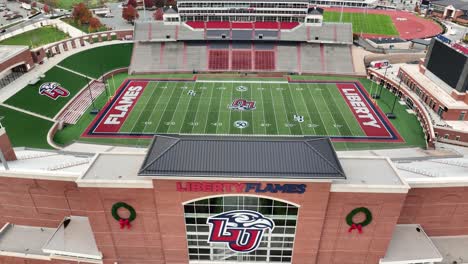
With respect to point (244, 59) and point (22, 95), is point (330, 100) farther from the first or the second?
point (22, 95)

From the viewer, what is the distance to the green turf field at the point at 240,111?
131 feet

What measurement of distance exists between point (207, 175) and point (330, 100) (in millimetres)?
35292

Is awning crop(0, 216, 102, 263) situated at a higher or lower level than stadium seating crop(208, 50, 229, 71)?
lower

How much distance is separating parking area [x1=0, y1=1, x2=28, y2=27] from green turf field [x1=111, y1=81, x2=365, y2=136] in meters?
56.5

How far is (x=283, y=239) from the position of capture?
19500 millimetres

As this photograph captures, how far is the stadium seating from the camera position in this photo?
57.0 meters

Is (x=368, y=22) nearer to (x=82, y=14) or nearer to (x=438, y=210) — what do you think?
(x=82, y=14)

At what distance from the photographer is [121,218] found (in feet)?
62.2

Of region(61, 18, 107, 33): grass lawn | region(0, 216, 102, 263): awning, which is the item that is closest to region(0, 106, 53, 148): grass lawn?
region(0, 216, 102, 263): awning

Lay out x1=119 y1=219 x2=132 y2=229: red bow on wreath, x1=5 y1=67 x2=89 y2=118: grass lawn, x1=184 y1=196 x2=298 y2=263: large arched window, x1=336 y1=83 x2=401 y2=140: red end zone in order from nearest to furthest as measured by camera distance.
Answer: x1=184 y1=196 x2=298 y2=263: large arched window, x1=119 y1=219 x2=132 y2=229: red bow on wreath, x1=336 y1=83 x2=401 y2=140: red end zone, x1=5 y1=67 x2=89 y2=118: grass lawn

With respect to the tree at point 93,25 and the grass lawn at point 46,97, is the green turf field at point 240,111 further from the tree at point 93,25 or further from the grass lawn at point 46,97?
the tree at point 93,25

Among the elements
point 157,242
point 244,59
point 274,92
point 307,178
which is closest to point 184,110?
point 274,92

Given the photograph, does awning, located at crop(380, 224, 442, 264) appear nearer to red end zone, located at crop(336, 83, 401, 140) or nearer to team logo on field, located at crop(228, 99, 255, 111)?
red end zone, located at crop(336, 83, 401, 140)

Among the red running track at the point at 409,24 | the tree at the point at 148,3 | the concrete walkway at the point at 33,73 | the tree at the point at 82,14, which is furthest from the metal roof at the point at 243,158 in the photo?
the tree at the point at 148,3
